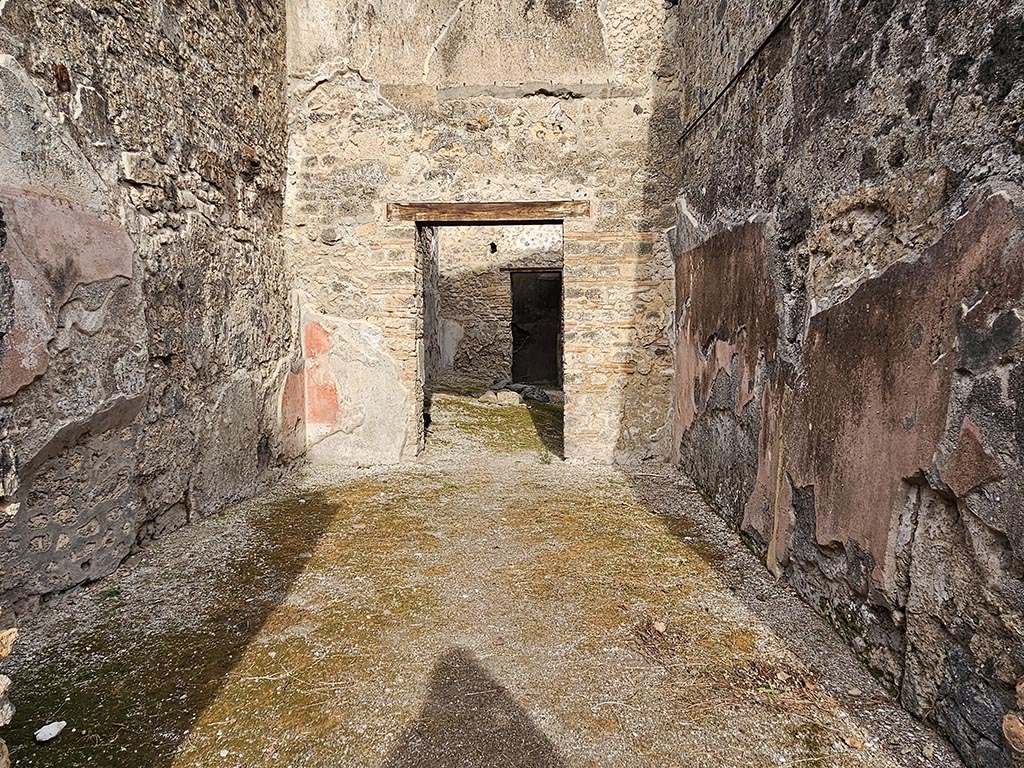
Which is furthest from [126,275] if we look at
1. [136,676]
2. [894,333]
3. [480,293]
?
[480,293]

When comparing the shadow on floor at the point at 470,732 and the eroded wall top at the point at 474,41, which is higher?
the eroded wall top at the point at 474,41

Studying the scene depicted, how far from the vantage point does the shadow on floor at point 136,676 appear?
5.04ft

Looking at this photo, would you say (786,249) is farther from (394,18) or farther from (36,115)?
(394,18)

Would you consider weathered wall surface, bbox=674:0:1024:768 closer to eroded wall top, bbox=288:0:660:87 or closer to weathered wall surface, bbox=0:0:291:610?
eroded wall top, bbox=288:0:660:87

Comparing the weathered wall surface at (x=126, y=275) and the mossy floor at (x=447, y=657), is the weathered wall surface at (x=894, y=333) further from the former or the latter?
the weathered wall surface at (x=126, y=275)

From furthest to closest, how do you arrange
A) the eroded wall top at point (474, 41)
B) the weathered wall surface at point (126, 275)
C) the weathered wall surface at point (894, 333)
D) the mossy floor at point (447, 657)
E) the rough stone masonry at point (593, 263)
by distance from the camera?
the eroded wall top at point (474, 41), the weathered wall surface at point (126, 275), the mossy floor at point (447, 657), the rough stone masonry at point (593, 263), the weathered wall surface at point (894, 333)

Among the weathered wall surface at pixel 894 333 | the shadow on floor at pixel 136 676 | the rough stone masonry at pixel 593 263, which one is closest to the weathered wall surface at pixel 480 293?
the rough stone masonry at pixel 593 263

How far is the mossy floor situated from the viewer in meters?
1.53

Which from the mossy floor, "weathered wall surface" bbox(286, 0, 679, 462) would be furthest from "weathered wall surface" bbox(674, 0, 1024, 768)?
"weathered wall surface" bbox(286, 0, 679, 462)

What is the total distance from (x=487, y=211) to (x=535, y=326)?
7735 mm

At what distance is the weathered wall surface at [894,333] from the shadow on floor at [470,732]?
3.53 ft

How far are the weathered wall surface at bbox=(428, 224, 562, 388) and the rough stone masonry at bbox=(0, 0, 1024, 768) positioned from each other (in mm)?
5069

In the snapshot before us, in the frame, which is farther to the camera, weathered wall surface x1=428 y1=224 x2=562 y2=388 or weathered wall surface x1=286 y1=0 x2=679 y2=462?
weathered wall surface x1=428 y1=224 x2=562 y2=388

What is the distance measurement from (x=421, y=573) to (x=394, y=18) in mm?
3581
